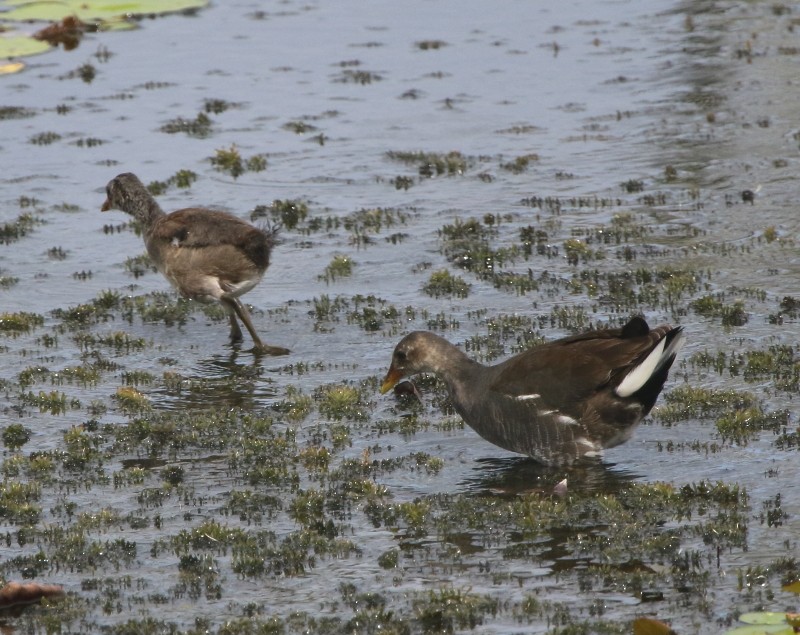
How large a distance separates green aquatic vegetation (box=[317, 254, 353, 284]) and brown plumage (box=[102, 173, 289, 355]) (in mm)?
1471

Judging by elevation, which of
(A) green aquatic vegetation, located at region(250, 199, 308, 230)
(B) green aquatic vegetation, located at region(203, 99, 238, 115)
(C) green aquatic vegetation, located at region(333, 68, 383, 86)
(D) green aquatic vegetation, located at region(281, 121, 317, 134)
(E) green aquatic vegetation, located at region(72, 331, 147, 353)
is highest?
(C) green aquatic vegetation, located at region(333, 68, 383, 86)

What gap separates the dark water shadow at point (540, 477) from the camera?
8.79 meters

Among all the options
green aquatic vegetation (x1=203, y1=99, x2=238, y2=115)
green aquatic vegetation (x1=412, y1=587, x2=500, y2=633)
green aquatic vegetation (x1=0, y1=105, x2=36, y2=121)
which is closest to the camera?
green aquatic vegetation (x1=412, y1=587, x2=500, y2=633)

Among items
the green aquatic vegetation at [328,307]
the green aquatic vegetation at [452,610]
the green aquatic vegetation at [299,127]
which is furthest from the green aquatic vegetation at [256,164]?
→ the green aquatic vegetation at [452,610]

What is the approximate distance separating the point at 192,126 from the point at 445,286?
7432 millimetres

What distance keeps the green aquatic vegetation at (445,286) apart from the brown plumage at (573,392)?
335 cm

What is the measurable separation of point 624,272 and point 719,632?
6.43m

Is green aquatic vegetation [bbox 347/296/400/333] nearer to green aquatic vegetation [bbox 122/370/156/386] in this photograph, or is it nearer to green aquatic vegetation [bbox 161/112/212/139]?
green aquatic vegetation [bbox 122/370/156/386]

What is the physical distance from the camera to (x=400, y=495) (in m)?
8.66

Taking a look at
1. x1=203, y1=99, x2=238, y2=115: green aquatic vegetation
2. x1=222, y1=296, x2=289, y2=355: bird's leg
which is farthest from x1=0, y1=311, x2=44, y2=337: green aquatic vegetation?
x1=203, y1=99, x2=238, y2=115: green aquatic vegetation

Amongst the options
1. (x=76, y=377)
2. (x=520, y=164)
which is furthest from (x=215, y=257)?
(x=520, y=164)

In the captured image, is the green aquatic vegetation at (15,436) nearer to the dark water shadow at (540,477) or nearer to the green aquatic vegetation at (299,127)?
the dark water shadow at (540,477)

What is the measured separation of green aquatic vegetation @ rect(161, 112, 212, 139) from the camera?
739 inches

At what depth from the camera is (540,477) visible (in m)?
9.10
